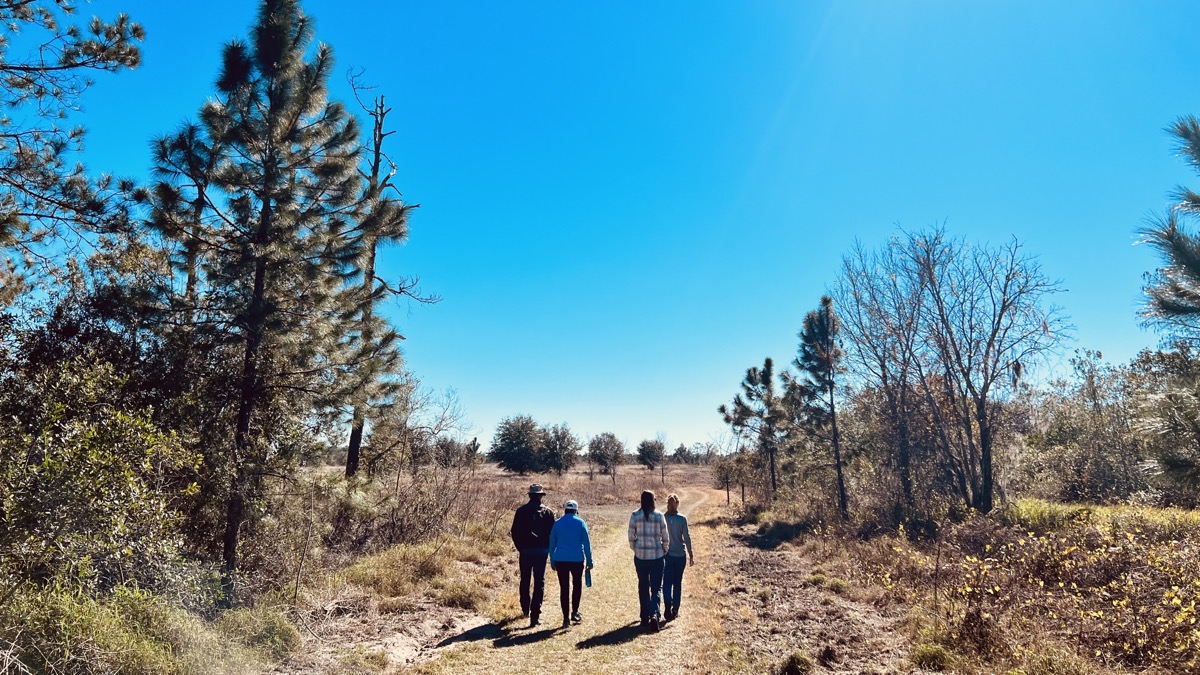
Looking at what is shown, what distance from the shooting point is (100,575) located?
207 inches

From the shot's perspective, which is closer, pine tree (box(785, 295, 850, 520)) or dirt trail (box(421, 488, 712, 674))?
dirt trail (box(421, 488, 712, 674))

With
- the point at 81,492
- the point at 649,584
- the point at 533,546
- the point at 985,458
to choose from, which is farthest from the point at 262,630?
the point at 985,458

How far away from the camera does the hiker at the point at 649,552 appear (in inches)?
303

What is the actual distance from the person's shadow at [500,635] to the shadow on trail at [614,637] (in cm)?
62

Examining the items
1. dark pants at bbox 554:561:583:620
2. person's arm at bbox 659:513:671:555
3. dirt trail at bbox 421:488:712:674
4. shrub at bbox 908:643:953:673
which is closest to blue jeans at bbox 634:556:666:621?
person's arm at bbox 659:513:671:555

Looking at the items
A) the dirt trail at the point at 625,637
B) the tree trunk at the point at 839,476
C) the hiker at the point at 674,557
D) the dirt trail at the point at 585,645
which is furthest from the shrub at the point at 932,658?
the tree trunk at the point at 839,476

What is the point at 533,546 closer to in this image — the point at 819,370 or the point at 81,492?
the point at 81,492

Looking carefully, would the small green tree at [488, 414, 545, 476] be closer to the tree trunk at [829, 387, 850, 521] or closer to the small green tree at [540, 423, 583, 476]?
the small green tree at [540, 423, 583, 476]

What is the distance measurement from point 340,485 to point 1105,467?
29.3 m

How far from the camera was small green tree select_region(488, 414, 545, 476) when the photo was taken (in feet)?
162

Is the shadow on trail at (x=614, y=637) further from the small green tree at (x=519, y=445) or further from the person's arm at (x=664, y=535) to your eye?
the small green tree at (x=519, y=445)

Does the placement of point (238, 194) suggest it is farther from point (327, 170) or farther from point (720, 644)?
point (720, 644)

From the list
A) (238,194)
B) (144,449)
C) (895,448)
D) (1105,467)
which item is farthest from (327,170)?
(1105,467)

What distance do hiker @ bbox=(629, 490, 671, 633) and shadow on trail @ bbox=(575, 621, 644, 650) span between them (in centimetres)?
22
